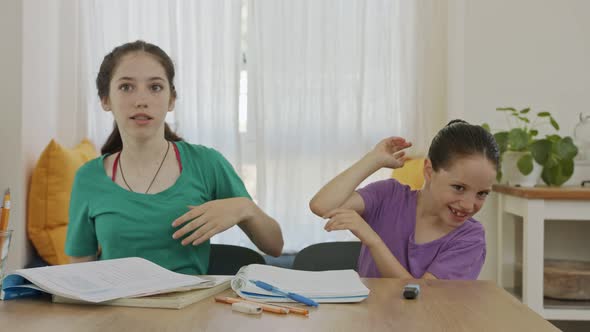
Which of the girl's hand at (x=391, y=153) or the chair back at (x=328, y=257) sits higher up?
the girl's hand at (x=391, y=153)

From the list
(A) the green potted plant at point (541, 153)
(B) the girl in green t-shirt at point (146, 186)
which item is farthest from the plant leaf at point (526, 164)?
(B) the girl in green t-shirt at point (146, 186)

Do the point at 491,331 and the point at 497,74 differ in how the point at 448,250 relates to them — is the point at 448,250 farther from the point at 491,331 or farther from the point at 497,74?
the point at 497,74

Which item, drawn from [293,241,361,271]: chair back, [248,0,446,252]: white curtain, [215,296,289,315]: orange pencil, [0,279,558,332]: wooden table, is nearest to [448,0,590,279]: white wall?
[248,0,446,252]: white curtain

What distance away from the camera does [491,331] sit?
93 cm

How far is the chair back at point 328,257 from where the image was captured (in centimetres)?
200

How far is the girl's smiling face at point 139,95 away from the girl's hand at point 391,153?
1.79ft

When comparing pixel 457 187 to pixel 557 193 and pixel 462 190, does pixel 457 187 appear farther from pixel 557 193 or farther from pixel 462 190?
pixel 557 193

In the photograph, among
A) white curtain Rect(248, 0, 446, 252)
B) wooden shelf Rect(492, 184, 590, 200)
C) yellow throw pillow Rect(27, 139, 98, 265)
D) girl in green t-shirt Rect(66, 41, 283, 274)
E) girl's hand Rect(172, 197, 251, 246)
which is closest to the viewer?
girl's hand Rect(172, 197, 251, 246)

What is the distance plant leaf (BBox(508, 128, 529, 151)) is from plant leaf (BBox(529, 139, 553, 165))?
0.04m

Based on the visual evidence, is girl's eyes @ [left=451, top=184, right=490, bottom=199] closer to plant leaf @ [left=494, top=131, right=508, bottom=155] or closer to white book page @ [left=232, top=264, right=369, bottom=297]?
white book page @ [left=232, top=264, right=369, bottom=297]

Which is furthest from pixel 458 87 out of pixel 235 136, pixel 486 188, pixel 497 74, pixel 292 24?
pixel 486 188

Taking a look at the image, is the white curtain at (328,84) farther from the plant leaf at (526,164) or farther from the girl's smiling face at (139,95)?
the girl's smiling face at (139,95)

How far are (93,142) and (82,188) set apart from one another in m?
1.68

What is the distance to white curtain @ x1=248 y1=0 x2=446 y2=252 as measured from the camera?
324 centimetres
